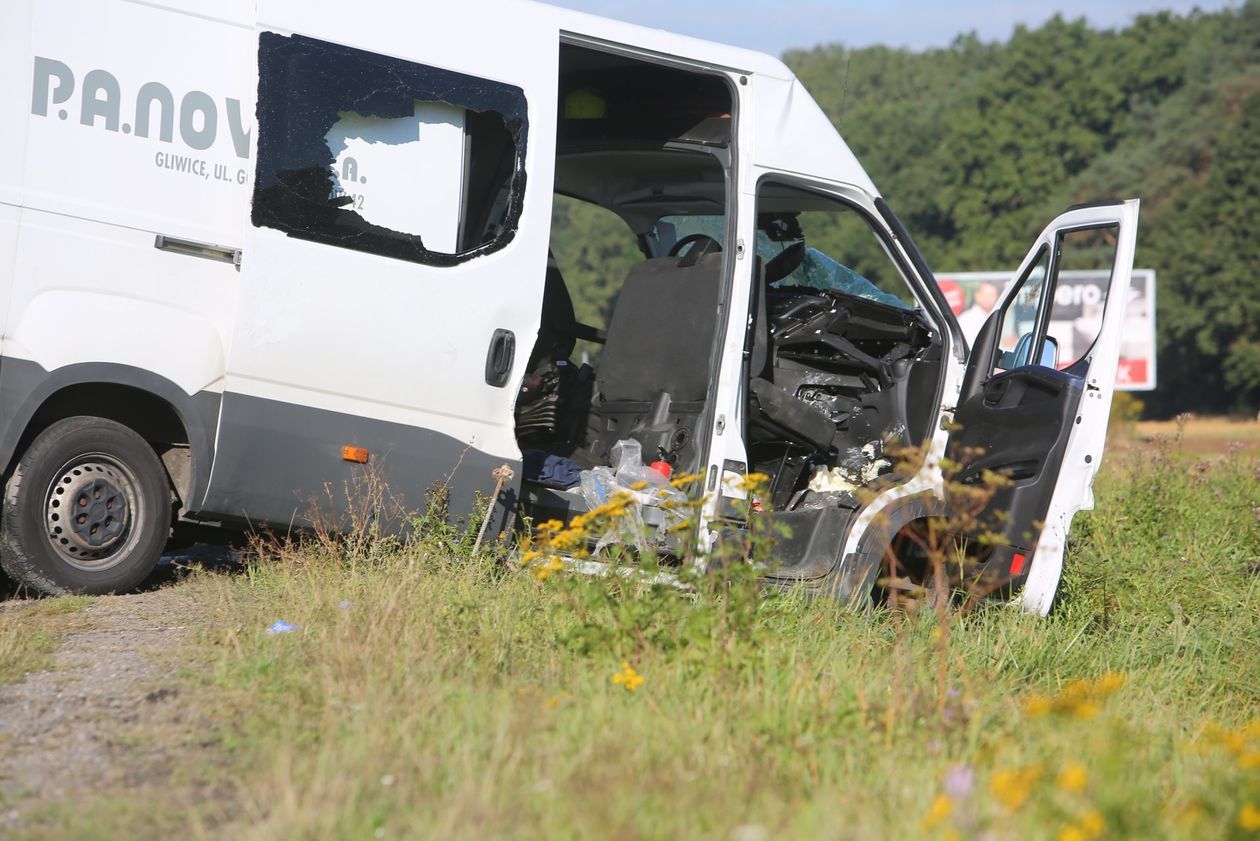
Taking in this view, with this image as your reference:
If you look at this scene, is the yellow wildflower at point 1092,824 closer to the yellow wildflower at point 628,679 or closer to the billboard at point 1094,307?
the yellow wildflower at point 628,679

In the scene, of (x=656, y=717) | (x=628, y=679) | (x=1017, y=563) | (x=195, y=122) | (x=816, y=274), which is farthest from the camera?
(x=816, y=274)

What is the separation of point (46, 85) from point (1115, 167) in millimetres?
47786

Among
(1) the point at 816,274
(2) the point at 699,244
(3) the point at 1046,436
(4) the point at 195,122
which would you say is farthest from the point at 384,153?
(3) the point at 1046,436

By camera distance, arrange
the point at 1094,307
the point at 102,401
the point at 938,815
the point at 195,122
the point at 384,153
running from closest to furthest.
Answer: the point at 938,815 < the point at 195,122 < the point at 102,401 < the point at 384,153 < the point at 1094,307

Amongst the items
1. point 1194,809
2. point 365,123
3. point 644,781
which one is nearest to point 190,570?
point 365,123

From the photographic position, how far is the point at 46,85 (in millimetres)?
5770

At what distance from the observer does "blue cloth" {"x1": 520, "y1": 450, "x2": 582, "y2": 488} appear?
730cm

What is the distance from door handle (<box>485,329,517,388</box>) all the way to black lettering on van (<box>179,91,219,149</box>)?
4.75ft

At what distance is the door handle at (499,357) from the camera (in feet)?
21.6

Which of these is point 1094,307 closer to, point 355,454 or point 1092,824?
point 355,454

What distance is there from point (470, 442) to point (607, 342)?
179 centimetres

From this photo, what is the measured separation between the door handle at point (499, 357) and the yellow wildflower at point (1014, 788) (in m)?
3.77

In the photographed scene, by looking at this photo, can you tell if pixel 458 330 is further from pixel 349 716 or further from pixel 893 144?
pixel 893 144

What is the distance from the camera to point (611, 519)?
16.9ft
